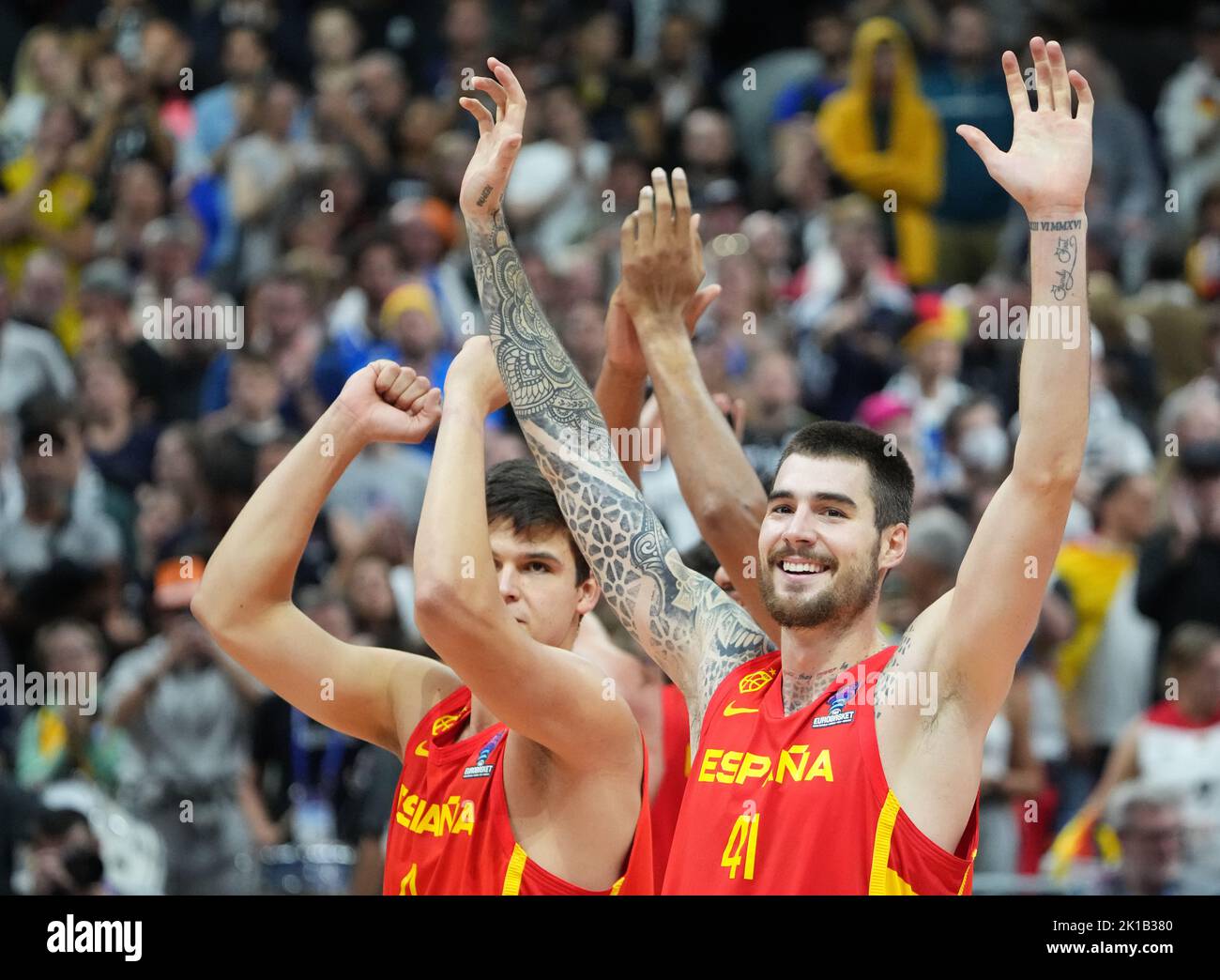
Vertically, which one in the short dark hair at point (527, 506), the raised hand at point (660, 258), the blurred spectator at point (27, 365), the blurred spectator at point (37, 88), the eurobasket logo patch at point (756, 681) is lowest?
the eurobasket logo patch at point (756, 681)

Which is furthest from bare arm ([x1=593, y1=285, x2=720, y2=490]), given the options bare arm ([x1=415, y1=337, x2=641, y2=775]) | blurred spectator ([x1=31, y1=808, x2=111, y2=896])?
blurred spectator ([x1=31, y1=808, x2=111, y2=896])

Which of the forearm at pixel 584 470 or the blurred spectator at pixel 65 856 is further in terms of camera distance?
the blurred spectator at pixel 65 856

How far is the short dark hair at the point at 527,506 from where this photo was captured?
15.7 ft

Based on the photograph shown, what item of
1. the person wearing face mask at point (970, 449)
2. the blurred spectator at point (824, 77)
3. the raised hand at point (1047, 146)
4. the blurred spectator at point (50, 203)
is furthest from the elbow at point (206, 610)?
the blurred spectator at point (824, 77)

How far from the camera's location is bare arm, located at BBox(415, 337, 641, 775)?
13.8ft

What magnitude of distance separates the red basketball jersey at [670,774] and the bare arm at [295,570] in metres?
0.99

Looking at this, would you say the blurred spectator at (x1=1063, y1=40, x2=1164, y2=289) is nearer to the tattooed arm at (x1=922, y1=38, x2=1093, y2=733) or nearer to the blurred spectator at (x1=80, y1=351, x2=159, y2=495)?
the blurred spectator at (x1=80, y1=351, x2=159, y2=495)

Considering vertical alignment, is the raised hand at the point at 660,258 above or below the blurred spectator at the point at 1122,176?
below

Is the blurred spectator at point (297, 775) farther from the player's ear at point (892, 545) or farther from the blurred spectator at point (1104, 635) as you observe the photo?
the player's ear at point (892, 545)

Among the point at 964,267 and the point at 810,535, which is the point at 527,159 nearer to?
the point at 964,267

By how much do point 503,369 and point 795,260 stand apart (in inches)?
302

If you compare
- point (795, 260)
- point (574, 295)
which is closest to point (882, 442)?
point (574, 295)

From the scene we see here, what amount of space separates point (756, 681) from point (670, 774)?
1.31m

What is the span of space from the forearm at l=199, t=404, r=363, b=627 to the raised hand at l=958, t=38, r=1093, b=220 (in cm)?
166
